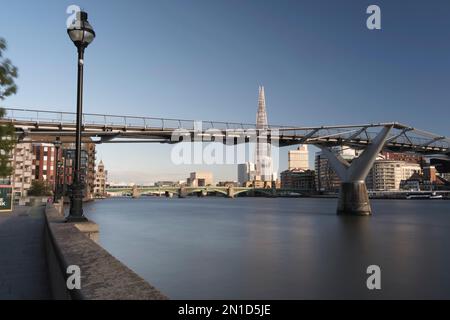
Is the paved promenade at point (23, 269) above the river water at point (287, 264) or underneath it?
above

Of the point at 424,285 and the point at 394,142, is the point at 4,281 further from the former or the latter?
the point at 394,142

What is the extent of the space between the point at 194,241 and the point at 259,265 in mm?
12000

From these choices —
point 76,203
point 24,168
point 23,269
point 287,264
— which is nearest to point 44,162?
point 24,168

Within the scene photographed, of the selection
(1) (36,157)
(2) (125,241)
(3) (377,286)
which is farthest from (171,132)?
(1) (36,157)

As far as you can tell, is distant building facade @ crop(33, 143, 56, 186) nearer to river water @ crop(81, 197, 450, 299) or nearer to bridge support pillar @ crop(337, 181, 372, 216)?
bridge support pillar @ crop(337, 181, 372, 216)

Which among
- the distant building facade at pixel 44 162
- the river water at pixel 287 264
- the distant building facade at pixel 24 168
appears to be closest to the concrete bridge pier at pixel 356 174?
the river water at pixel 287 264

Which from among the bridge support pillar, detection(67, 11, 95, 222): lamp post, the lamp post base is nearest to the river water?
the lamp post base

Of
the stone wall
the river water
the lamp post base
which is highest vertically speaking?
the lamp post base

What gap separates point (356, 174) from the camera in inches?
2346

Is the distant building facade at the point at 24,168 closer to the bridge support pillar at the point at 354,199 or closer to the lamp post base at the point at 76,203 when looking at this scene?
the bridge support pillar at the point at 354,199

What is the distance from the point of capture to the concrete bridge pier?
59.6 metres

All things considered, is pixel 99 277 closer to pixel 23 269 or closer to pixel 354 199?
pixel 23 269

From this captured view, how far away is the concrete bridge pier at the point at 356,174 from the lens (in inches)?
2345

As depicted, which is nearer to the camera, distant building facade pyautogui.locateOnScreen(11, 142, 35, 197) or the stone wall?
the stone wall
